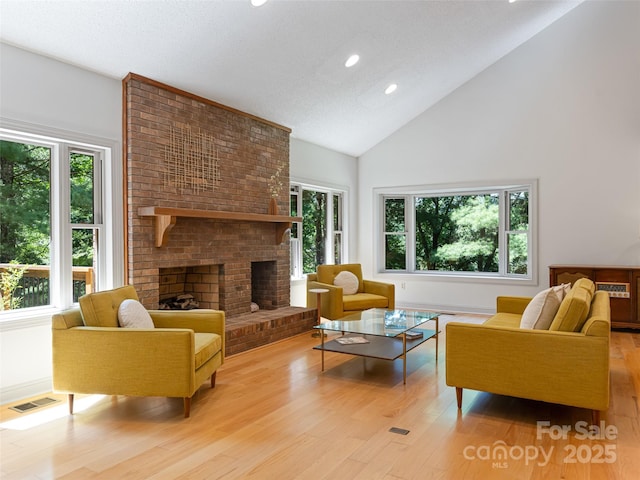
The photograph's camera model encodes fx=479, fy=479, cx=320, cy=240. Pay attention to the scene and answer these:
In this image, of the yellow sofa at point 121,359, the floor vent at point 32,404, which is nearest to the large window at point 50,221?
the floor vent at point 32,404

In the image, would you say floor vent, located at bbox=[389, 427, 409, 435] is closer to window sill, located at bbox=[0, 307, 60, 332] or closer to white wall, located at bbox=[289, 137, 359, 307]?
window sill, located at bbox=[0, 307, 60, 332]

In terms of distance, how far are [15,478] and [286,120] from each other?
474 cm

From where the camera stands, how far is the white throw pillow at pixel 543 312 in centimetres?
317

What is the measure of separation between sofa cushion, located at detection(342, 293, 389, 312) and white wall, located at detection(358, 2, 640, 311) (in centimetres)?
189

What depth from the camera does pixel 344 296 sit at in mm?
6090

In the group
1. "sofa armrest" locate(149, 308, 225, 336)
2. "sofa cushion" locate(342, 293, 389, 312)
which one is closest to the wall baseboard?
"sofa armrest" locate(149, 308, 225, 336)

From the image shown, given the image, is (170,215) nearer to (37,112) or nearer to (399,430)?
(37,112)

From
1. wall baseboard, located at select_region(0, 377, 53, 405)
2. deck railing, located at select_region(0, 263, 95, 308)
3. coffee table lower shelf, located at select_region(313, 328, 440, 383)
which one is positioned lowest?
wall baseboard, located at select_region(0, 377, 53, 405)

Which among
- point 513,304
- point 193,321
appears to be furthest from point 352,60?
point 193,321

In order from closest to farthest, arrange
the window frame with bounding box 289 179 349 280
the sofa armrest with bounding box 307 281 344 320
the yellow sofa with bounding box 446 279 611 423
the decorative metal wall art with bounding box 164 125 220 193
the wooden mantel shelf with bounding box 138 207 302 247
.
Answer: the yellow sofa with bounding box 446 279 611 423 → the wooden mantel shelf with bounding box 138 207 302 247 → the decorative metal wall art with bounding box 164 125 220 193 → the sofa armrest with bounding box 307 281 344 320 → the window frame with bounding box 289 179 349 280

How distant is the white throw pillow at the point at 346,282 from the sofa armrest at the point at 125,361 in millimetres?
3326

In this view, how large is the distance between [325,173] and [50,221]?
4.30 metres

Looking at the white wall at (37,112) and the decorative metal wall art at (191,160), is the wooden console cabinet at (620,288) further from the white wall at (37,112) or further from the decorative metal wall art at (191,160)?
the white wall at (37,112)

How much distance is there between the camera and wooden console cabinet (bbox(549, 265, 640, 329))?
230 inches
